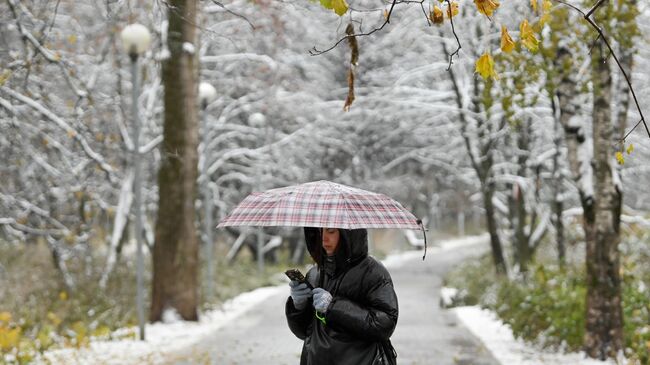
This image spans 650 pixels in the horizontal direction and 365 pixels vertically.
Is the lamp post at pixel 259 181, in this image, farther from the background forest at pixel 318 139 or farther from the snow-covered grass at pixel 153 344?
the snow-covered grass at pixel 153 344

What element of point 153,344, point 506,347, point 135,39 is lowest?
point 153,344

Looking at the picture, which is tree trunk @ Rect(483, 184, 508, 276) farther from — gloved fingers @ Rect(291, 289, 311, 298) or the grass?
gloved fingers @ Rect(291, 289, 311, 298)

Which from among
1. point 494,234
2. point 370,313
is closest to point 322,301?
point 370,313

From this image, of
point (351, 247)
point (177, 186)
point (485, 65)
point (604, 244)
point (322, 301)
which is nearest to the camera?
point (485, 65)

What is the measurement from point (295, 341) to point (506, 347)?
9.91ft

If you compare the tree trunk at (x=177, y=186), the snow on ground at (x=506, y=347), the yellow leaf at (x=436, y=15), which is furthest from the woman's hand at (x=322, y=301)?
the tree trunk at (x=177, y=186)

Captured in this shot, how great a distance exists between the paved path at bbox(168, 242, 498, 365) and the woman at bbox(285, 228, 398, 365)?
538cm

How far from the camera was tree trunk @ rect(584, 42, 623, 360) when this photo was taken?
331 inches

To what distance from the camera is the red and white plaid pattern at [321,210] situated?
3932 millimetres

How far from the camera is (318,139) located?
26516mm

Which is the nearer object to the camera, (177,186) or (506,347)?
(506,347)

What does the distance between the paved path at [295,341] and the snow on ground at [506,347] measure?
0.18m

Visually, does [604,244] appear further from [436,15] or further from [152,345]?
[152,345]

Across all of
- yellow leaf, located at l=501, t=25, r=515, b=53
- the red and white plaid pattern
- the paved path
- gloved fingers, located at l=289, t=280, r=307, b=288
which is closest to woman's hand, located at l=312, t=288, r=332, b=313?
gloved fingers, located at l=289, t=280, r=307, b=288
